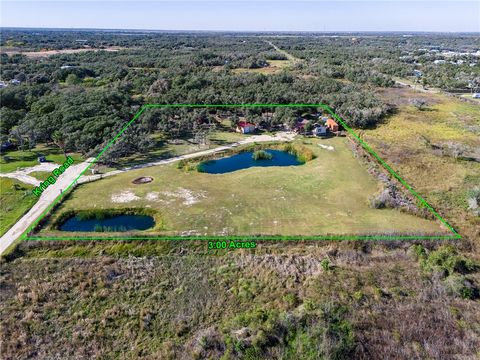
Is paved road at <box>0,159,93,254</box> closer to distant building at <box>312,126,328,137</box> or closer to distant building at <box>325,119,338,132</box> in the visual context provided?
distant building at <box>312,126,328,137</box>

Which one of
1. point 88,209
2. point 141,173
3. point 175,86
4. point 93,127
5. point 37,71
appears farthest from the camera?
point 37,71

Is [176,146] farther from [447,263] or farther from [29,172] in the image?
[447,263]

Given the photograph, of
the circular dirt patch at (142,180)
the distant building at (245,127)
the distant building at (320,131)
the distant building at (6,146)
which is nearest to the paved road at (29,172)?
the distant building at (6,146)

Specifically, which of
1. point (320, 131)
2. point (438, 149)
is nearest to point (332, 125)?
point (320, 131)

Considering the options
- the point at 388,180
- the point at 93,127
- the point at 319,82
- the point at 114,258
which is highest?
the point at 319,82

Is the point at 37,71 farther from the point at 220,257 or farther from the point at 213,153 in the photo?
the point at 220,257

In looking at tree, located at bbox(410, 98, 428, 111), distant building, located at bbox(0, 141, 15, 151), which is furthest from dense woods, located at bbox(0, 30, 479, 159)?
tree, located at bbox(410, 98, 428, 111)

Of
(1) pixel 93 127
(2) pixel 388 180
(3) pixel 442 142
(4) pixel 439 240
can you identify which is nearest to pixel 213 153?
(1) pixel 93 127
